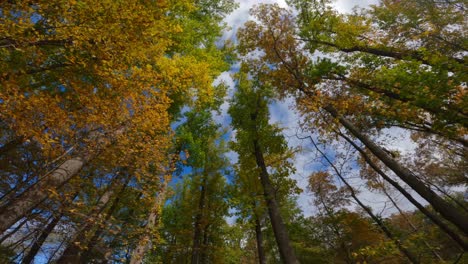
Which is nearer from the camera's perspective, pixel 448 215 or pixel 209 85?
pixel 448 215

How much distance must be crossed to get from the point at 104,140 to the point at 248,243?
21741 millimetres

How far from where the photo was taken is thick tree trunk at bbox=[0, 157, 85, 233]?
3.80 meters

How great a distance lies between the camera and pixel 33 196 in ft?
13.6

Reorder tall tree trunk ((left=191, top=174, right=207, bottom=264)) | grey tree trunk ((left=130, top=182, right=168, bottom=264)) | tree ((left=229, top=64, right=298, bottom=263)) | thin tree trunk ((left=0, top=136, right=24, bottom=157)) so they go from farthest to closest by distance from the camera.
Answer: tall tree trunk ((left=191, top=174, right=207, bottom=264))
tree ((left=229, top=64, right=298, bottom=263))
thin tree trunk ((left=0, top=136, right=24, bottom=157))
grey tree trunk ((left=130, top=182, right=168, bottom=264))

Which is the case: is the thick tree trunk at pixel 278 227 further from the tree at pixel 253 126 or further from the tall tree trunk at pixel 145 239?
the tall tree trunk at pixel 145 239

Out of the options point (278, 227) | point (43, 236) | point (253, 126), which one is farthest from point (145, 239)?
point (253, 126)

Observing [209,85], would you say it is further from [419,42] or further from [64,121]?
[419,42]

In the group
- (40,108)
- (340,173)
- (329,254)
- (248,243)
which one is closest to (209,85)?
(40,108)

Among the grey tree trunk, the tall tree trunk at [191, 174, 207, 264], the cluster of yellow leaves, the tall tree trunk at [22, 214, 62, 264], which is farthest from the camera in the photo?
the tall tree trunk at [191, 174, 207, 264]

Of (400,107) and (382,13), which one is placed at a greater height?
(382,13)

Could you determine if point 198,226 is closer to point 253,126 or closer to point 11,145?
point 253,126

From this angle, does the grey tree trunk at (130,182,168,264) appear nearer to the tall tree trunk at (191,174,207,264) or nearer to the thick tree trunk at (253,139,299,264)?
the thick tree trunk at (253,139,299,264)

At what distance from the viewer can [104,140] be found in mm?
5832

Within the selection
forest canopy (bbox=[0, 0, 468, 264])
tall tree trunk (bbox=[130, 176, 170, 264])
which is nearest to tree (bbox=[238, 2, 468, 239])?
forest canopy (bbox=[0, 0, 468, 264])
